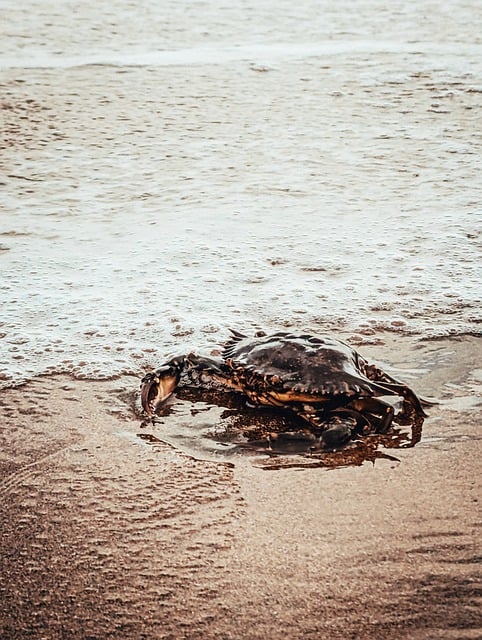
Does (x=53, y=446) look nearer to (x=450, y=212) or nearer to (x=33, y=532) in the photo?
(x=33, y=532)

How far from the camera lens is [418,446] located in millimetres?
2764

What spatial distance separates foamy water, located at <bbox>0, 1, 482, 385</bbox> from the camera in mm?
3830

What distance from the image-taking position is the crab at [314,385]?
2760mm

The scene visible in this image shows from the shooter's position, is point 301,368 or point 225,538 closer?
point 225,538

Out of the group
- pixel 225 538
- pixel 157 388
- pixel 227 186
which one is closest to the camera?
pixel 225 538

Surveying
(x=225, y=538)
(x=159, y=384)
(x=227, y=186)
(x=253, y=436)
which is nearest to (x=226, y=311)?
(x=159, y=384)

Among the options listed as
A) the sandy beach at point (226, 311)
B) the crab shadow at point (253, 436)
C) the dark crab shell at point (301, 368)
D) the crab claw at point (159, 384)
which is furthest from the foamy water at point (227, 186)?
the dark crab shell at point (301, 368)

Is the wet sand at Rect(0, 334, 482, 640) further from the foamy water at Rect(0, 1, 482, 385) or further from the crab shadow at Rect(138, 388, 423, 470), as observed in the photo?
the foamy water at Rect(0, 1, 482, 385)

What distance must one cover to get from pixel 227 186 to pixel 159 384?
2593mm

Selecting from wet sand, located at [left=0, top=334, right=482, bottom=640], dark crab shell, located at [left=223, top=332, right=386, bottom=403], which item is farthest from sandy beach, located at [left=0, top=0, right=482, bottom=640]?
dark crab shell, located at [left=223, top=332, right=386, bottom=403]

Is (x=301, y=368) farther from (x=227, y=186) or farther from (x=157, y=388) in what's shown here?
(x=227, y=186)

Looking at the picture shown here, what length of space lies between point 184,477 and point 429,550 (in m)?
0.75

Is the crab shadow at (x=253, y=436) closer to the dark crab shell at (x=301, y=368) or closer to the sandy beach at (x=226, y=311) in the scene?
the sandy beach at (x=226, y=311)

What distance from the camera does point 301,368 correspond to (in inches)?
110
